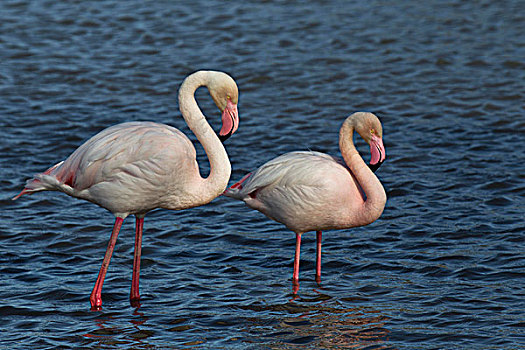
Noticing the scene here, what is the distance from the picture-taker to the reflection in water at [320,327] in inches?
231

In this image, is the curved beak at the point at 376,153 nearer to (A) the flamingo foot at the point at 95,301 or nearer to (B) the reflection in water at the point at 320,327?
(B) the reflection in water at the point at 320,327

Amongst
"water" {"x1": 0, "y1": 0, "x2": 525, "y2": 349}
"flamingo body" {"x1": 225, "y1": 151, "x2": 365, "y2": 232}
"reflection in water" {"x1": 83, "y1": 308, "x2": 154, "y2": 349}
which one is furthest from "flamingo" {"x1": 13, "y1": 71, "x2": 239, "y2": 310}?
"water" {"x1": 0, "y1": 0, "x2": 525, "y2": 349}

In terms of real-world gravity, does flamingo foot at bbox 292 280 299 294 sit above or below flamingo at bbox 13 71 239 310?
below

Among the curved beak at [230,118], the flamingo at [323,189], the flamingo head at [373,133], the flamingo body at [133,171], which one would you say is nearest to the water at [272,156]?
the flamingo at [323,189]

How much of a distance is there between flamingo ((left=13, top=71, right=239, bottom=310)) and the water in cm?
68

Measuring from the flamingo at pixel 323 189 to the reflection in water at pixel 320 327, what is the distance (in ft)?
1.39

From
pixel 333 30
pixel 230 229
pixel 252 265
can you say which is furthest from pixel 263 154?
pixel 333 30

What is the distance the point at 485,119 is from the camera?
35.8 feet

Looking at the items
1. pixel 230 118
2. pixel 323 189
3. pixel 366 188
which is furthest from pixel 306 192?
pixel 230 118

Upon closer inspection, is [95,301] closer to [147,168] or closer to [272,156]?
[147,168]

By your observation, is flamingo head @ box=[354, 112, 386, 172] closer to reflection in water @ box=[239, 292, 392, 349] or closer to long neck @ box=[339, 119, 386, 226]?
long neck @ box=[339, 119, 386, 226]

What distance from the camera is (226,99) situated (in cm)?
650

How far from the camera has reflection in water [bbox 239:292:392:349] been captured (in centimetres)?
587

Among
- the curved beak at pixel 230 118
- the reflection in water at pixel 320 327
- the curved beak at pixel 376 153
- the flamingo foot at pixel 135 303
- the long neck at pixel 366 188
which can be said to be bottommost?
the reflection in water at pixel 320 327
